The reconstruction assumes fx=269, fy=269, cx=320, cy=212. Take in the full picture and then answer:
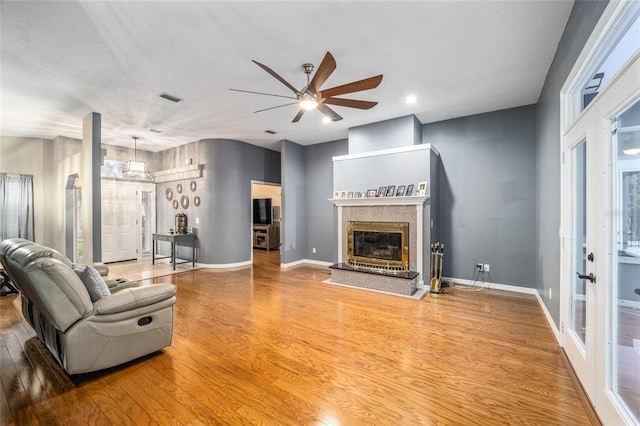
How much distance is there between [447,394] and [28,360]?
3484 mm

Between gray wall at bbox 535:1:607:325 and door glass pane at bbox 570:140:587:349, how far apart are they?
464mm

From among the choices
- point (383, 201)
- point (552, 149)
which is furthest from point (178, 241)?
point (552, 149)

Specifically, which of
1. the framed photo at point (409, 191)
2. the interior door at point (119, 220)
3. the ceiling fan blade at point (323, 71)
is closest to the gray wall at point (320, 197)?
the framed photo at point (409, 191)

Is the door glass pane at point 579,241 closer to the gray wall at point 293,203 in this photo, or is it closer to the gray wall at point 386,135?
the gray wall at point 386,135

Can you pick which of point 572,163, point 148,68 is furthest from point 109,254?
point 572,163

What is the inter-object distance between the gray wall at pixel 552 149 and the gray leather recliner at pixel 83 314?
384 cm

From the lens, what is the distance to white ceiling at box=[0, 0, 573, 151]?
2.23m

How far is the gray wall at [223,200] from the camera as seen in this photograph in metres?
6.20

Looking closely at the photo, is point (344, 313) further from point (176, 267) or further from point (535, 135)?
point (176, 267)

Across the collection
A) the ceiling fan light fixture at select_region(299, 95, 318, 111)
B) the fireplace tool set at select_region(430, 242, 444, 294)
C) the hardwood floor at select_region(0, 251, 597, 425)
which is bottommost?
the hardwood floor at select_region(0, 251, 597, 425)

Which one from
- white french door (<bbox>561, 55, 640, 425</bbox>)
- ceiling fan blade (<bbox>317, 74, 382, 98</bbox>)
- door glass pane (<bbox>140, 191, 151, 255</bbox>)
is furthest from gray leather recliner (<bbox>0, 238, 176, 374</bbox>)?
door glass pane (<bbox>140, 191, 151, 255</bbox>)

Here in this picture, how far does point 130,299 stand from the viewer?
87.2 inches

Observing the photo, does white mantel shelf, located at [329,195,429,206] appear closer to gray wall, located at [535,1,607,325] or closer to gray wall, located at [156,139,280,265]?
gray wall, located at [535,1,607,325]

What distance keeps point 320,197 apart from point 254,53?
13.3 ft
